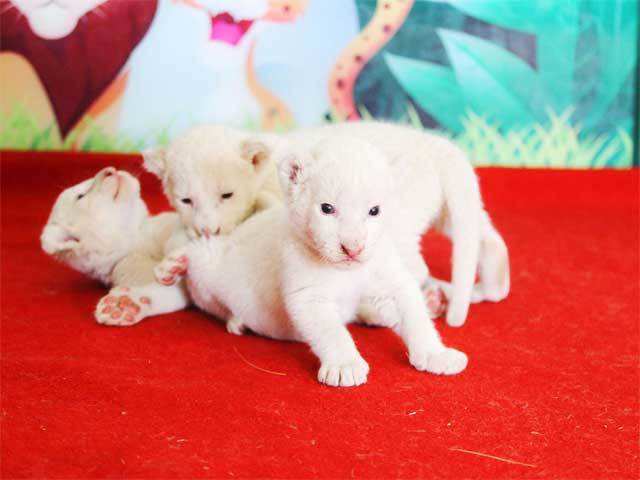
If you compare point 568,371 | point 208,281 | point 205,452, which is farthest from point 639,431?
point 208,281

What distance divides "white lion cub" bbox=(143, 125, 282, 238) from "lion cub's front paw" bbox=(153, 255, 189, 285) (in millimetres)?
75

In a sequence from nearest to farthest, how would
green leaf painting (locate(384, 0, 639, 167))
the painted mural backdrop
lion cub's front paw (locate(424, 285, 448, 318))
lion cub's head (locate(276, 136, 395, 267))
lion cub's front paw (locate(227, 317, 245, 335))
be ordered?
lion cub's head (locate(276, 136, 395, 267)) < lion cub's front paw (locate(227, 317, 245, 335)) < lion cub's front paw (locate(424, 285, 448, 318)) < the painted mural backdrop < green leaf painting (locate(384, 0, 639, 167))

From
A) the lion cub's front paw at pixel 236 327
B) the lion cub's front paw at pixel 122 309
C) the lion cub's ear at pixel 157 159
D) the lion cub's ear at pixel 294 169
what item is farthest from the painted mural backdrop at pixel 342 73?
the lion cub's ear at pixel 294 169

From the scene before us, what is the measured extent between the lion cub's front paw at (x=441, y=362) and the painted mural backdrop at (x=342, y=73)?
7.28 feet

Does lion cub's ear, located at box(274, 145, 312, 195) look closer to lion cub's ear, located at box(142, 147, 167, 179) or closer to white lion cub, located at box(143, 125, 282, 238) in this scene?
white lion cub, located at box(143, 125, 282, 238)

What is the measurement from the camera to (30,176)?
132 inches

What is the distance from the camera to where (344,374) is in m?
1.40

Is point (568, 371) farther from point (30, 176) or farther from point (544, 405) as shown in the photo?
point (30, 176)

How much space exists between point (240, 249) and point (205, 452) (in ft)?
2.16

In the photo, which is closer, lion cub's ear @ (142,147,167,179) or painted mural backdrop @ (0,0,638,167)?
lion cub's ear @ (142,147,167,179)

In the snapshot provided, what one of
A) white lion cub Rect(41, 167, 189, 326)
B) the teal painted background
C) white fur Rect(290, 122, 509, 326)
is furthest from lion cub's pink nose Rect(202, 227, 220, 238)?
the teal painted background

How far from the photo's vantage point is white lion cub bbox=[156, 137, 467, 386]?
137cm

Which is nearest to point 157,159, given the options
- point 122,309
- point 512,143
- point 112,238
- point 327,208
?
point 112,238

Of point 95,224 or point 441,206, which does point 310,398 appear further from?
point 95,224
